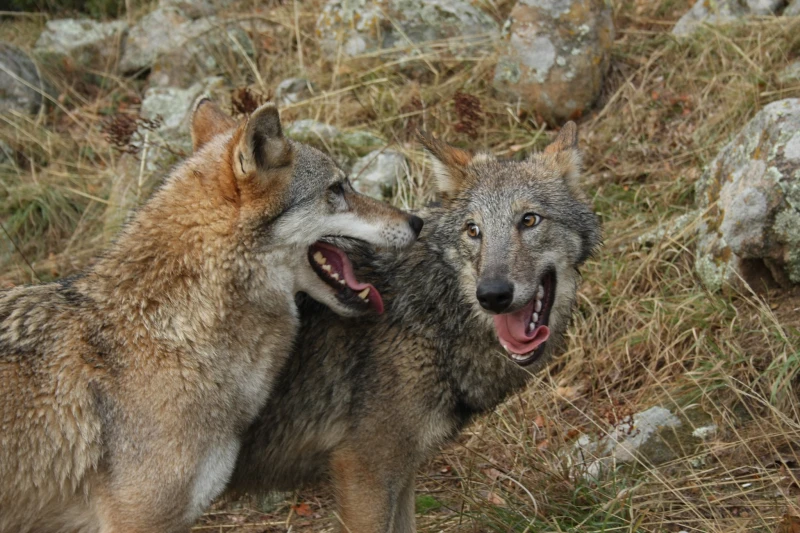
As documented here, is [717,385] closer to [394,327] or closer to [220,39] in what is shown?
[394,327]

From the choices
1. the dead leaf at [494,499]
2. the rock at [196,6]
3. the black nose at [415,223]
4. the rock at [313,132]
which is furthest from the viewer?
the rock at [196,6]

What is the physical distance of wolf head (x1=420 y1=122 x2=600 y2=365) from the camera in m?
4.29

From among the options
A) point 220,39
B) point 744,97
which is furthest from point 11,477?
point 220,39

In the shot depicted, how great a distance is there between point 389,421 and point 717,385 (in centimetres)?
250

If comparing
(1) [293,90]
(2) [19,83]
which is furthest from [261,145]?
(2) [19,83]

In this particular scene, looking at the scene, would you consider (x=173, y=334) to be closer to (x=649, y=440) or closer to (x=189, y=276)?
(x=189, y=276)

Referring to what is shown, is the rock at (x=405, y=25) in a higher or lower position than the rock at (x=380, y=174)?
higher

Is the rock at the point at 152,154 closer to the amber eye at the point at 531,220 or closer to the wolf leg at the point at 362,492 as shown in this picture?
the amber eye at the point at 531,220

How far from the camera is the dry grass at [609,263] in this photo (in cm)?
484

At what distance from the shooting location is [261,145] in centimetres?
392

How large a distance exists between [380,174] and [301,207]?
13.4 feet

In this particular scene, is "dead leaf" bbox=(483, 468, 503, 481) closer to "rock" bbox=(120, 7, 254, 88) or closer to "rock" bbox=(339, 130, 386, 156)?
"rock" bbox=(339, 130, 386, 156)

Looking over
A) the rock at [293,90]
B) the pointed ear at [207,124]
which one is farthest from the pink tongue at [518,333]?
the rock at [293,90]

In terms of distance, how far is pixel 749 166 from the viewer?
20.5 ft
